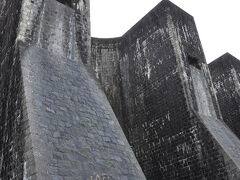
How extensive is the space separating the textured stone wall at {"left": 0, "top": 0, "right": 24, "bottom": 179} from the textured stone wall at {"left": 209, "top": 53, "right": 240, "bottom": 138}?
10700 millimetres

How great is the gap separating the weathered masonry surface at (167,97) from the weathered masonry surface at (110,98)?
41 millimetres

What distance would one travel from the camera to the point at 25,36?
7711mm

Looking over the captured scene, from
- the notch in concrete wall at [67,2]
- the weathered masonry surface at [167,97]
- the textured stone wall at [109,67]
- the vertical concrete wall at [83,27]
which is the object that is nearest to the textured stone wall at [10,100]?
the notch in concrete wall at [67,2]

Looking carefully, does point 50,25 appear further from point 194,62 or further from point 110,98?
point 194,62

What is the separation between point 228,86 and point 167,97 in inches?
210

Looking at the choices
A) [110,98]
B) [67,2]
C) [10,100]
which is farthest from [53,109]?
[110,98]

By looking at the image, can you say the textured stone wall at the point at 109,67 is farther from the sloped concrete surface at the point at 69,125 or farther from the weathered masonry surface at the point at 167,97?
the sloped concrete surface at the point at 69,125

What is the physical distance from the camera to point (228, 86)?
1445cm

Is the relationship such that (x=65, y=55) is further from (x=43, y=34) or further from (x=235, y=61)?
(x=235, y=61)

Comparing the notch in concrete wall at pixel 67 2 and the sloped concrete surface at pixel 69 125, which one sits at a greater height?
the notch in concrete wall at pixel 67 2

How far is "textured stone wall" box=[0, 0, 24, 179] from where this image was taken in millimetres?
5535

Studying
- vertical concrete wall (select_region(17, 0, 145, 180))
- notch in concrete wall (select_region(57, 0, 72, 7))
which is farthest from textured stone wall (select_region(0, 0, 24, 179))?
notch in concrete wall (select_region(57, 0, 72, 7))

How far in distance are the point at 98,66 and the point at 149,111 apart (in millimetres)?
3463

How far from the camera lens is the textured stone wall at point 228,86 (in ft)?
45.2
